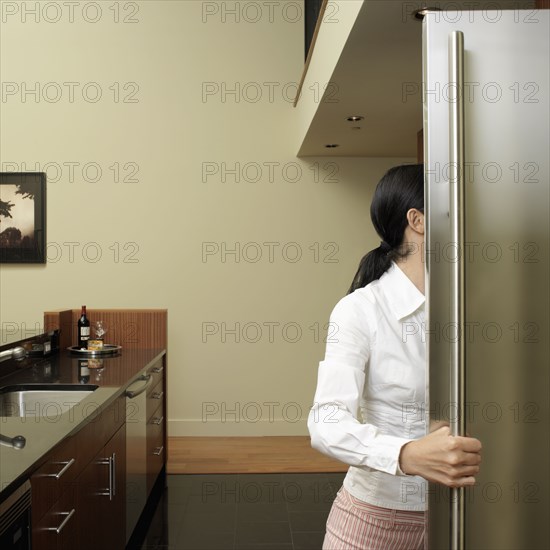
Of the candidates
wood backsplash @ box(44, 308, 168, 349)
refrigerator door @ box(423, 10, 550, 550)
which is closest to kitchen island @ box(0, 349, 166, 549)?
wood backsplash @ box(44, 308, 168, 349)

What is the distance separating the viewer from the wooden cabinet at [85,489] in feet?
6.12

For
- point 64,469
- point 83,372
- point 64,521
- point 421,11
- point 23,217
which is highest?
point 421,11

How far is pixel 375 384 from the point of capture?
1.31 m

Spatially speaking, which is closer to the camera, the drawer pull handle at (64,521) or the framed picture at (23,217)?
the drawer pull handle at (64,521)

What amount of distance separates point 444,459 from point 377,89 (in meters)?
2.91

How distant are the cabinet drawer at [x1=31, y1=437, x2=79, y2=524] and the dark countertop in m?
0.06

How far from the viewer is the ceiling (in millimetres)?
2613

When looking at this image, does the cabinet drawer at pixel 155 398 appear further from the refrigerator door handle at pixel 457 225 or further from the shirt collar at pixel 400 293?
the refrigerator door handle at pixel 457 225

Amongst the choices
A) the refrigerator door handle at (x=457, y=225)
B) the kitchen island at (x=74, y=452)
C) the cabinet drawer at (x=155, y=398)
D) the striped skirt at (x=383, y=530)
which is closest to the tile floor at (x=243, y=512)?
the kitchen island at (x=74, y=452)

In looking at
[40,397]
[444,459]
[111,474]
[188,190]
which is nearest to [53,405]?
[40,397]

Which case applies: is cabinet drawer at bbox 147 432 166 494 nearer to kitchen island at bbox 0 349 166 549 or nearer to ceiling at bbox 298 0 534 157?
kitchen island at bbox 0 349 166 549

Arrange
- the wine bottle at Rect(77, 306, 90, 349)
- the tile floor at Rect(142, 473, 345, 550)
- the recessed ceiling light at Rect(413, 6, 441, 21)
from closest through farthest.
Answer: the recessed ceiling light at Rect(413, 6, 441, 21) → the tile floor at Rect(142, 473, 345, 550) → the wine bottle at Rect(77, 306, 90, 349)

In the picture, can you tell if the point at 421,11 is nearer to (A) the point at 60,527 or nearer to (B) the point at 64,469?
(B) the point at 64,469

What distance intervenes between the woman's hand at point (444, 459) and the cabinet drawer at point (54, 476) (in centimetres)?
105
